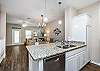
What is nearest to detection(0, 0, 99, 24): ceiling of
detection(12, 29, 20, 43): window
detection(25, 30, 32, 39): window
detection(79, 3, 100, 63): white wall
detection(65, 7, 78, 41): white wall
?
detection(65, 7, 78, 41): white wall

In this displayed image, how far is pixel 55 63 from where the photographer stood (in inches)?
73.1

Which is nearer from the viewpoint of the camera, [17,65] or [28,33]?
[17,65]

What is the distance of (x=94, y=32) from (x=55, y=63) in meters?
2.95

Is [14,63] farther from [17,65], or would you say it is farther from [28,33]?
[28,33]

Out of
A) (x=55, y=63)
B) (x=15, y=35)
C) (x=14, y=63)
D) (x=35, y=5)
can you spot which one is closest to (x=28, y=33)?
(x=15, y=35)

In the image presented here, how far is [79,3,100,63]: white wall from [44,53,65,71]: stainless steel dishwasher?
7.65ft

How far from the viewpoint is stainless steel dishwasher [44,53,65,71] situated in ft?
5.44

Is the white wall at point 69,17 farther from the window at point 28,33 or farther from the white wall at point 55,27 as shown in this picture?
the window at point 28,33

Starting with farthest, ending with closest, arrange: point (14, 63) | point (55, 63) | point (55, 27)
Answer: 1. point (55, 27)
2. point (14, 63)
3. point (55, 63)

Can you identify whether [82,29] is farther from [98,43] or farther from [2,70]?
[2,70]

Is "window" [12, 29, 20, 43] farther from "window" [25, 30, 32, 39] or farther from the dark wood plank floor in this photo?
the dark wood plank floor

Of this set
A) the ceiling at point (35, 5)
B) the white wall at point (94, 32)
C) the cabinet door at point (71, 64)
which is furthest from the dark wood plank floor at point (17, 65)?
the ceiling at point (35, 5)

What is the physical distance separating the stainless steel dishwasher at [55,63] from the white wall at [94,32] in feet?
7.65

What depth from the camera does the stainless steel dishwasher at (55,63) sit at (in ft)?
5.44
